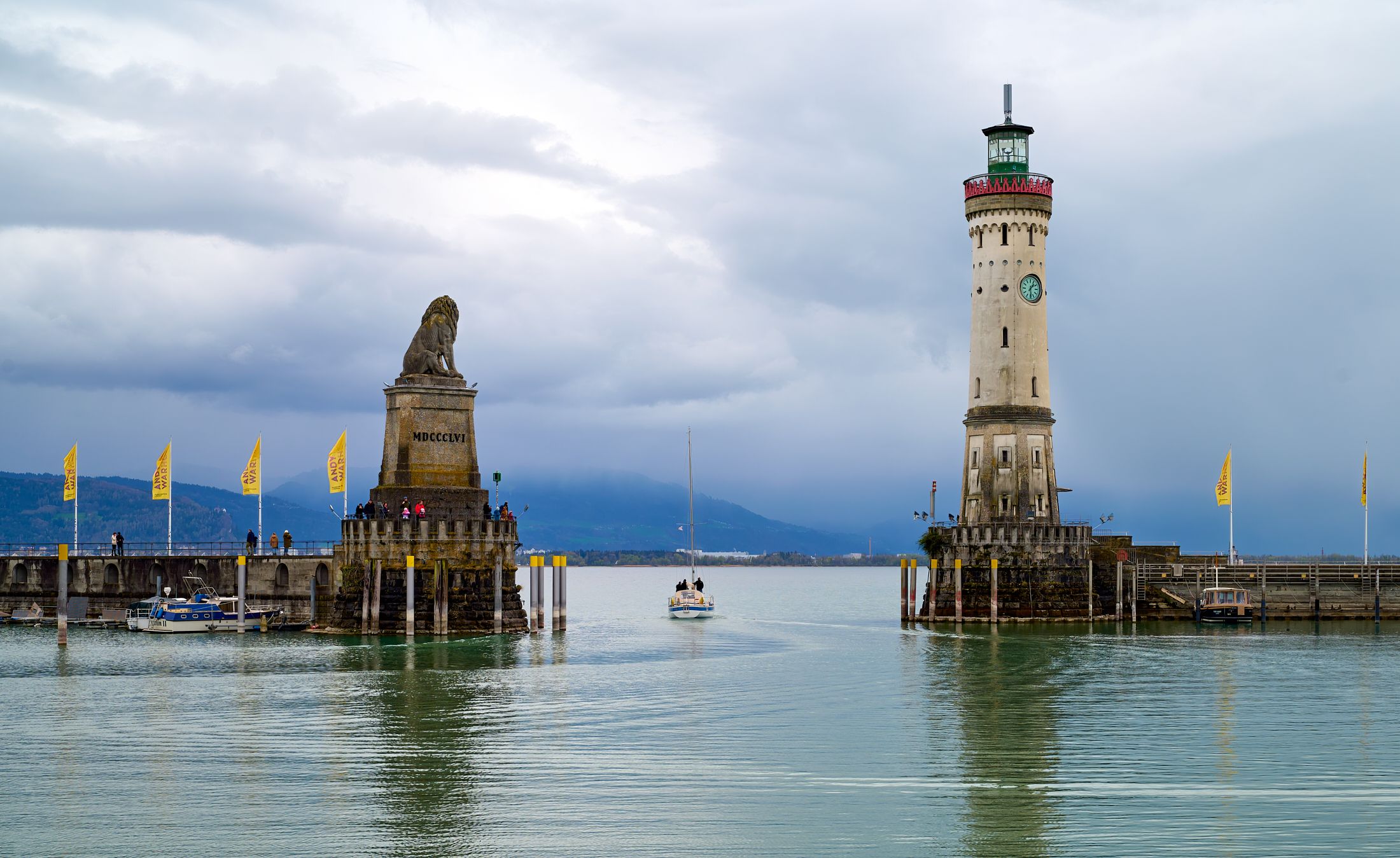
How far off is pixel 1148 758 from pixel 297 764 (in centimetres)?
2200

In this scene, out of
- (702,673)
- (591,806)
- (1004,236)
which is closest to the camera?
(591,806)

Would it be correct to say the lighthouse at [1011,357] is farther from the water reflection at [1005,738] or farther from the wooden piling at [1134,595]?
the water reflection at [1005,738]

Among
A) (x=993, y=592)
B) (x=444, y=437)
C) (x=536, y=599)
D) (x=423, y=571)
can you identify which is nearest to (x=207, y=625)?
(x=423, y=571)

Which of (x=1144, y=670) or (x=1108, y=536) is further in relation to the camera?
(x=1108, y=536)

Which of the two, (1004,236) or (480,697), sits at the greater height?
(1004,236)

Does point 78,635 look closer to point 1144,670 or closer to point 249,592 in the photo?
point 249,592

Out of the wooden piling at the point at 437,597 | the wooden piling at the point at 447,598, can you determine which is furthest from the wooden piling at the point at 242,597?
the wooden piling at the point at 447,598

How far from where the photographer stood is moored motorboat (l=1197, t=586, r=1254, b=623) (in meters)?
92.0

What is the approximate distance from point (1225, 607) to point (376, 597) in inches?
1904

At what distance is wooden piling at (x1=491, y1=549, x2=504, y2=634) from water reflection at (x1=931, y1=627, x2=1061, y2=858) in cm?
2069

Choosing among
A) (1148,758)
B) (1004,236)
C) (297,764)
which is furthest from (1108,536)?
(297,764)

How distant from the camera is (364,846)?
3172 centimetres

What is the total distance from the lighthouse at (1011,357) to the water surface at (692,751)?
16841 mm

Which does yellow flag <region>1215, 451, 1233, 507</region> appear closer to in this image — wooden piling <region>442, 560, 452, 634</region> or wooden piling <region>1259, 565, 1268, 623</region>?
wooden piling <region>1259, 565, 1268, 623</region>
